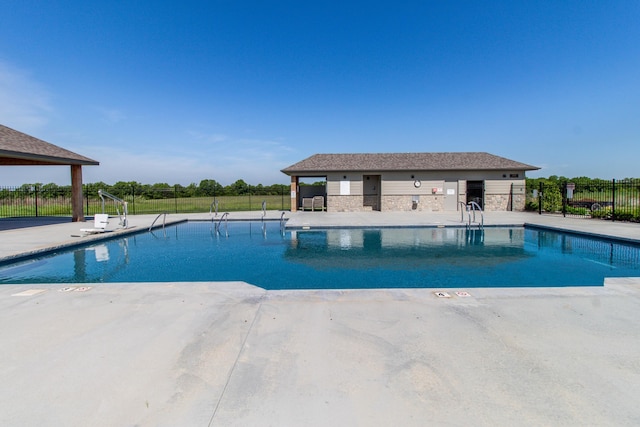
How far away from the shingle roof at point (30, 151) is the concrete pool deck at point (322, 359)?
389 inches

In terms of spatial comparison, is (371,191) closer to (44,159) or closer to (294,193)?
(294,193)

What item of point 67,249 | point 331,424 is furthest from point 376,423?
point 67,249

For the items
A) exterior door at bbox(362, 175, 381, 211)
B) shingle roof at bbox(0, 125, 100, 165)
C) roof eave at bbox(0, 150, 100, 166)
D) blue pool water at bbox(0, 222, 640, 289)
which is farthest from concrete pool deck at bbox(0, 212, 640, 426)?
exterior door at bbox(362, 175, 381, 211)

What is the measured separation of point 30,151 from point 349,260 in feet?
40.8

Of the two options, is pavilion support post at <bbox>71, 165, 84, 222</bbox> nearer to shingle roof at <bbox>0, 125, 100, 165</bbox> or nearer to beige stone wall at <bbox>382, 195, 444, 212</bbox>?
shingle roof at <bbox>0, 125, 100, 165</bbox>

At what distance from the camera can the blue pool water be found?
5.94m

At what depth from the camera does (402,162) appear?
65.8 feet

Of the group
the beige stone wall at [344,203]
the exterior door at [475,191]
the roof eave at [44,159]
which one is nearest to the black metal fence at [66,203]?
the roof eave at [44,159]

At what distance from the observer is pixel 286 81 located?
17375mm

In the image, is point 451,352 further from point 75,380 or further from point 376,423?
point 75,380

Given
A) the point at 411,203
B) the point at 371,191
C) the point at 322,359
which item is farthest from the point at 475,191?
the point at 322,359

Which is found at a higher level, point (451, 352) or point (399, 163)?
point (399, 163)

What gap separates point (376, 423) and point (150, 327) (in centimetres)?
249

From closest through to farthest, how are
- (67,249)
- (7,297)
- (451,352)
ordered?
(451,352) < (7,297) < (67,249)
